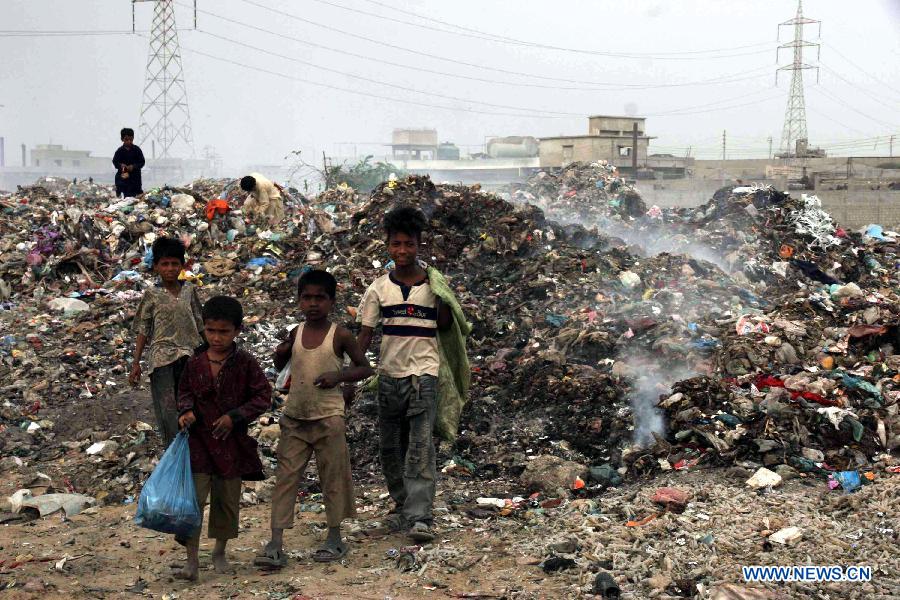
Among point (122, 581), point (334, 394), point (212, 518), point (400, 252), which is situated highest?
point (400, 252)

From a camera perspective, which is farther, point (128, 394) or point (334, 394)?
point (128, 394)

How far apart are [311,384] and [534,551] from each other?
51.9 inches

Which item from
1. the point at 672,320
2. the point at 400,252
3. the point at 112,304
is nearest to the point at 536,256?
the point at 672,320

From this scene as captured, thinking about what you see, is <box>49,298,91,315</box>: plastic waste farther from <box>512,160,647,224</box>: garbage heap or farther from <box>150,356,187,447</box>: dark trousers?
<box>512,160,647,224</box>: garbage heap

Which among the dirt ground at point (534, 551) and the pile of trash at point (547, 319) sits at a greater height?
the pile of trash at point (547, 319)

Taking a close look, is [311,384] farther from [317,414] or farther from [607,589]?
[607,589]

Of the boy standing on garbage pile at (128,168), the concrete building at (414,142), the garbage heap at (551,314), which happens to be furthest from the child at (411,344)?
the concrete building at (414,142)

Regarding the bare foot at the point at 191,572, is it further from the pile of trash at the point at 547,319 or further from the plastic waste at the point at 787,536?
the plastic waste at the point at 787,536

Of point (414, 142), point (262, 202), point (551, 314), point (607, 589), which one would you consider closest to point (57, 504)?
point (607, 589)

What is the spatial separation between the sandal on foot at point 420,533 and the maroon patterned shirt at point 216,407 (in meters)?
0.91

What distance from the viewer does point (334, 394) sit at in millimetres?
4180

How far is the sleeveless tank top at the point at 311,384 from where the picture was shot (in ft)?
13.5

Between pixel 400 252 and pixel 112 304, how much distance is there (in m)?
5.54

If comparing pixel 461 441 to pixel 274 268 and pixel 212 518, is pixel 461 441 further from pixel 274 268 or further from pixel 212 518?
pixel 274 268
